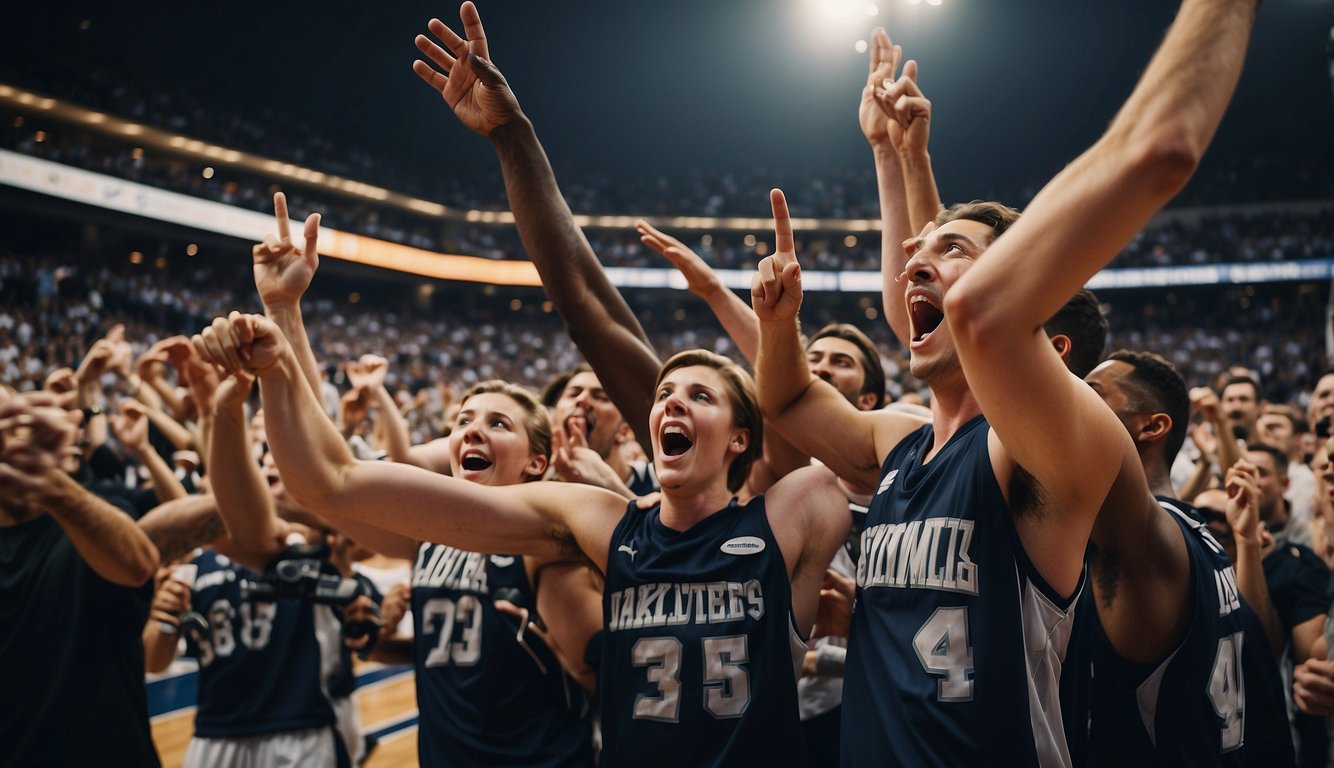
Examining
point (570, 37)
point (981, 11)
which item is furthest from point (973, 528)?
point (570, 37)

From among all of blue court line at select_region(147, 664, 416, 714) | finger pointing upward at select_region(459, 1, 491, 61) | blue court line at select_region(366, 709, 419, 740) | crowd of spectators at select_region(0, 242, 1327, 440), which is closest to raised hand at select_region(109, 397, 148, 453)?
finger pointing upward at select_region(459, 1, 491, 61)

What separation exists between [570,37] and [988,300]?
1348 inches

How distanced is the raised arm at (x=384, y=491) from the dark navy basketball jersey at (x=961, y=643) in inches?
37.5

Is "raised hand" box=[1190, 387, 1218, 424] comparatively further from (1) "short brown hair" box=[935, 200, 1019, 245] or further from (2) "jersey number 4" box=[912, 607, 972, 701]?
(2) "jersey number 4" box=[912, 607, 972, 701]

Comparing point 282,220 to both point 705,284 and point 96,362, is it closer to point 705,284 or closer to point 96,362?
point 705,284

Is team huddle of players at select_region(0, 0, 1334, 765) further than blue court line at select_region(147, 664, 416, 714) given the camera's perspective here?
No

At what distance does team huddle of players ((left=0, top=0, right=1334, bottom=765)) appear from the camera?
1640mm

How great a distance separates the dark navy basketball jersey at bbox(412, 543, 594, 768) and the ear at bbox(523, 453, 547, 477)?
338mm

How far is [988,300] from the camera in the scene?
4.61ft

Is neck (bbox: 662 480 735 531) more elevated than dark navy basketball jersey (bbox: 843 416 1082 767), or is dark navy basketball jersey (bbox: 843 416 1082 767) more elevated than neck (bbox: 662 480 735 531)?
neck (bbox: 662 480 735 531)

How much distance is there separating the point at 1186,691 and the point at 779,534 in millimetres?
1124

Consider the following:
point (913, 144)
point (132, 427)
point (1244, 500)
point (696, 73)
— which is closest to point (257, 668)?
point (132, 427)

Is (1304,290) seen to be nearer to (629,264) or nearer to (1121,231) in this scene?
(629,264)

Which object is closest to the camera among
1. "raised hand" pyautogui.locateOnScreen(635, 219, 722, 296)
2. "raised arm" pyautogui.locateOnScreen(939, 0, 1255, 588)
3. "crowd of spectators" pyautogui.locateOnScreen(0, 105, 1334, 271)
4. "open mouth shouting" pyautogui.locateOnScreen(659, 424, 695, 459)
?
"raised arm" pyautogui.locateOnScreen(939, 0, 1255, 588)
